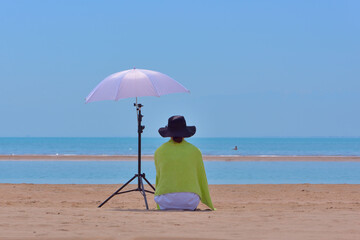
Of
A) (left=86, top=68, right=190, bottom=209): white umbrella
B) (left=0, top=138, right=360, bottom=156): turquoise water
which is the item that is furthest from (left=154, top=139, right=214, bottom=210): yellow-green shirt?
(left=0, top=138, right=360, bottom=156): turquoise water

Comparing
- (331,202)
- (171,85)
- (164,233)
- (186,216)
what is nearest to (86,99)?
(171,85)

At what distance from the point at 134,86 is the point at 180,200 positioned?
1.89m

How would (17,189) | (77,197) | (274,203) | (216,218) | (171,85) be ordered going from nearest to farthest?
1. (216,218)
2. (171,85)
3. (274,203)
4. (77,197)
5. (17,189)

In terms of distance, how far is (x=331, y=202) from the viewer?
1106 cm

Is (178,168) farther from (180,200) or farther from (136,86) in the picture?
(136,86)

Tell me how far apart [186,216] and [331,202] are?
492 cm

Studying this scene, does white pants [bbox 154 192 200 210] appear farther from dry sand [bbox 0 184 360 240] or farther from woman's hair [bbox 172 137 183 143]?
woman's hair [bbox 172 137 183 143]

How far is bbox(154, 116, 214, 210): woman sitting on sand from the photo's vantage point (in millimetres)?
7691

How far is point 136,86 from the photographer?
8.57 m

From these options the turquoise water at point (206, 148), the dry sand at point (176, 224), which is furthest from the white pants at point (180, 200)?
the turquoise water at point (206, 148)

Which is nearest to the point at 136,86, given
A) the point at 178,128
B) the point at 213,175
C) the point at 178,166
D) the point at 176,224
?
the point at 178,128

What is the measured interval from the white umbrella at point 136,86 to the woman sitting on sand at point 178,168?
80 centimetres

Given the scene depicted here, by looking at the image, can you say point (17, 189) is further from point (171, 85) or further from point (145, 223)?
point (145, 223)

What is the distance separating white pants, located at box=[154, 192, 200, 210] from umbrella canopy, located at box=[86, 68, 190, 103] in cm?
153
